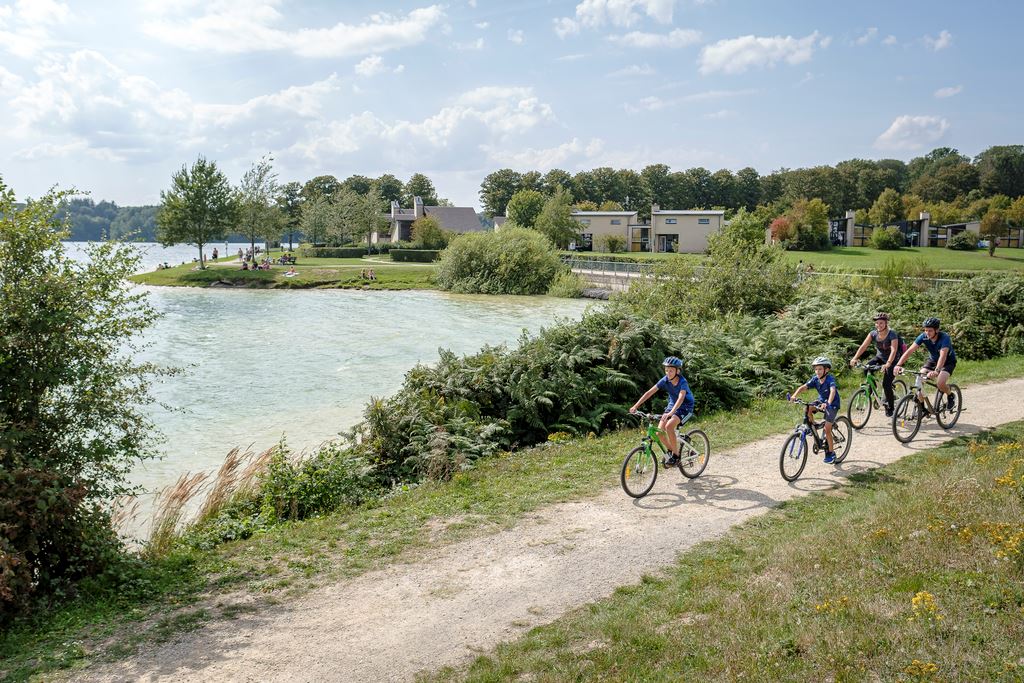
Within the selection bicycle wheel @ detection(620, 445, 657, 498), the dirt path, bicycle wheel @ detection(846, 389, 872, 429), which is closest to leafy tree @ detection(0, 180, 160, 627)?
the dirt path

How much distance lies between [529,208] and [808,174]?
55.2 meters

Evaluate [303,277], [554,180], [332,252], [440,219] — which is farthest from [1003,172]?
[303,277]

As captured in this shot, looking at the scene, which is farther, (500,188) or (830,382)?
(500,188)

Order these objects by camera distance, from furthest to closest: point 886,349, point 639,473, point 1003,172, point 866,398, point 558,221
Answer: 1. point 1003,172
2. point 558,221
3. point 866,398
4. point 886,349
5. point 639,473

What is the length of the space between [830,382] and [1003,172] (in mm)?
140416

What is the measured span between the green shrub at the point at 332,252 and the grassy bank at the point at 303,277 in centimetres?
1486

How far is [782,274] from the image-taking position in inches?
1070

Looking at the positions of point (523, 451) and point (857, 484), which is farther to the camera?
point (523, 451)

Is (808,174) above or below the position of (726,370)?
above

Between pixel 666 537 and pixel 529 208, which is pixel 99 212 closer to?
pixel 529 208

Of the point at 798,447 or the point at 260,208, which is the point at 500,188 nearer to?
the point at 260,208

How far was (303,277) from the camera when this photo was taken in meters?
61.9

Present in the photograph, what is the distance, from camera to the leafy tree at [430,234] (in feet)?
288

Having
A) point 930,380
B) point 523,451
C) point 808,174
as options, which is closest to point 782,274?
point 930,380
